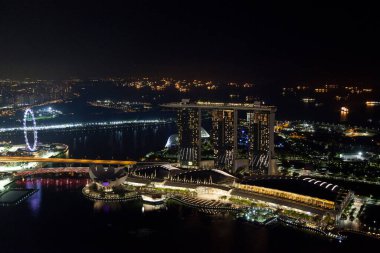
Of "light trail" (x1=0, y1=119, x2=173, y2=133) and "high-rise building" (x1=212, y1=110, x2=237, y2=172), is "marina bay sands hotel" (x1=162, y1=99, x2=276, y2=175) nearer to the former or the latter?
"high-rise building" (x1=212, y1=110, x2=237, y2=172)

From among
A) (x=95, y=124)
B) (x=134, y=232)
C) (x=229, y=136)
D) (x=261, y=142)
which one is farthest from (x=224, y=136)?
(x=95, y=124)

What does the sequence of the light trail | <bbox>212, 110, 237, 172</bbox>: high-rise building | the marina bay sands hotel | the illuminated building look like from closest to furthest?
the illuminated building < the marina bay sands hotel < <bbox>212, 110, 237, 172</bbox>: high-rise building < the light trail

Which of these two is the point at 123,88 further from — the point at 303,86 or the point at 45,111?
the point at 303,86

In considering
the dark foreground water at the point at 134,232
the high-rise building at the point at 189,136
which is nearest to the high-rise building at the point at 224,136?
the high-rise building at the point at 189,136

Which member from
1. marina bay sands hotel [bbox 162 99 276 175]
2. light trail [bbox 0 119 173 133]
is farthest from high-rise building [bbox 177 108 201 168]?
light trail [bbox 0 119 173 133]

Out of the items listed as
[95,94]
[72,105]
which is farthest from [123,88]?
[72,105]

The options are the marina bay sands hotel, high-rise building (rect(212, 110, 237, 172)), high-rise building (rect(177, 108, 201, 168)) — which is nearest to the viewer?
the marina bay sands hotel

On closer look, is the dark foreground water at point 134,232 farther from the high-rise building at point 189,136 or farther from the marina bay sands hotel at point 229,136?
the high-rise building at point 189,136
